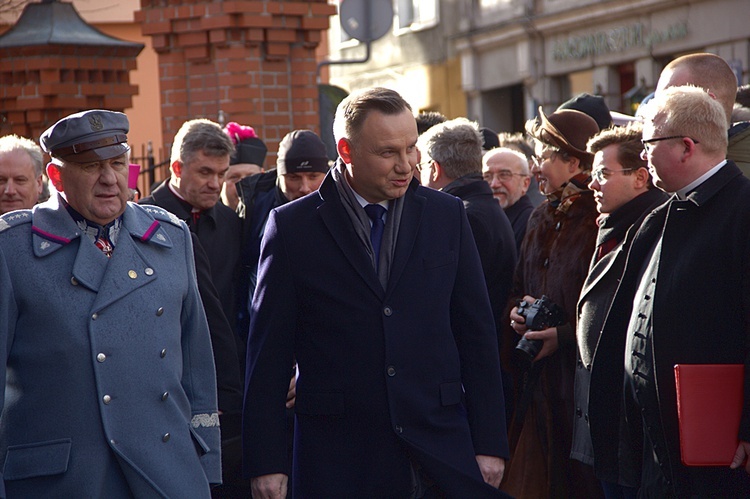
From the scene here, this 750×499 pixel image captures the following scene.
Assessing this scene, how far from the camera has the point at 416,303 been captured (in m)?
4.46

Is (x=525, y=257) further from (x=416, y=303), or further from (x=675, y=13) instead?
(x=675, y=13)

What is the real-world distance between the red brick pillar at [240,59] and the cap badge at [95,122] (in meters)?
5.37

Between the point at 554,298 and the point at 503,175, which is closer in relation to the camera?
the point at 554,298

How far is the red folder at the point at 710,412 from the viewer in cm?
442

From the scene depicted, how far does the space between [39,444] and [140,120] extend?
18.9 meters

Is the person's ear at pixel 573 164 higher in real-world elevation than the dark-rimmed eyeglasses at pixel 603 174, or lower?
higher

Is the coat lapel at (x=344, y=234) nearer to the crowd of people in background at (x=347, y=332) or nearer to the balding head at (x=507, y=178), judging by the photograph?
the crowd of people in background at (x=347, y=332)

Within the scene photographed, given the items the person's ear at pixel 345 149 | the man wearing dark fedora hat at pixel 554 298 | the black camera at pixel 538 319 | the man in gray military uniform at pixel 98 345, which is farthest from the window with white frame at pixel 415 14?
the man in gray military uniform at pixel 98 345

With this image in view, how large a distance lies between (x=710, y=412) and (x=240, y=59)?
19.6 ft

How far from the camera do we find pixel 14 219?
166 inches

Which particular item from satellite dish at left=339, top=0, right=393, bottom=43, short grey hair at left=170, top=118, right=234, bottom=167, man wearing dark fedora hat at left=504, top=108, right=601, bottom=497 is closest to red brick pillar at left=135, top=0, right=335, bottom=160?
satellite dish at left=339, top=0, right=393, bottom=43

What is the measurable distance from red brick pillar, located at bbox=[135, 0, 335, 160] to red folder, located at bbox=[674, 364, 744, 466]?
19.1 ft

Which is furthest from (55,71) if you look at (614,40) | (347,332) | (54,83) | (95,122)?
(614,40)

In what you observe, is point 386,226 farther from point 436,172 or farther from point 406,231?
point 436,172
